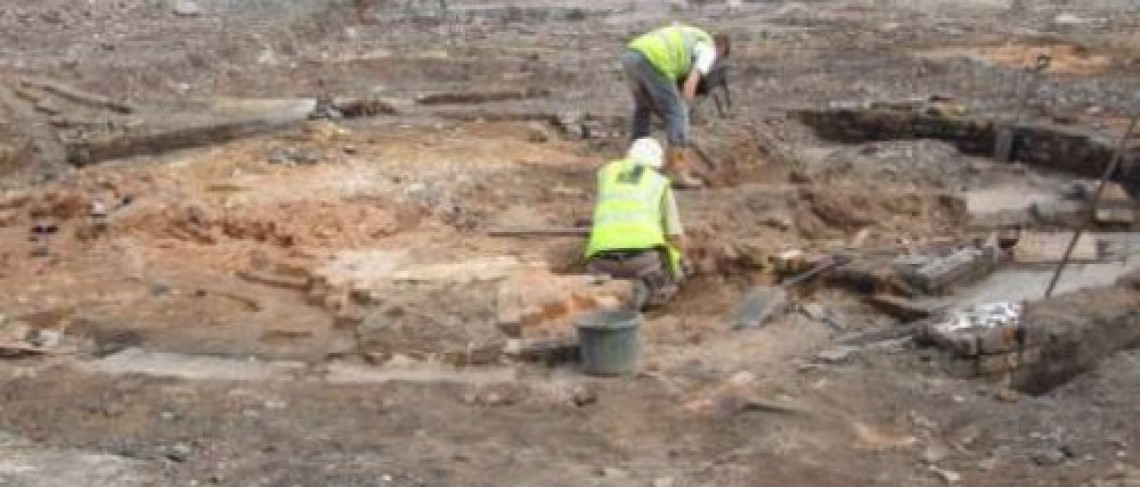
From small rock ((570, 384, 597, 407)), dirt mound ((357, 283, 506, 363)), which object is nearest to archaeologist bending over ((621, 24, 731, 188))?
dirt mound ((357, 283, 506, 363))

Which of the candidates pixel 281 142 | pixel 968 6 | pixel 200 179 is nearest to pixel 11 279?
pixel 200 179

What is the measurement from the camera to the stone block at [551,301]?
29.4 feet

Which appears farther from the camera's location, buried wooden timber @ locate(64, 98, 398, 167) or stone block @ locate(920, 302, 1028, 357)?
buried wooden timber @ locate(64, 98, 398, 167)

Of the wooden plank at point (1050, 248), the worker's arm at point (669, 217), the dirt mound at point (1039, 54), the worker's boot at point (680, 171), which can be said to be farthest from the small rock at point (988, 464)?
the dirt mound at point (1039, 54)

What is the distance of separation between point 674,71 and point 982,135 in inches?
129

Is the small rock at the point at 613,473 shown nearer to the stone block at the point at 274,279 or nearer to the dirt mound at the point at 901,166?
the stone block at the point at 274,279

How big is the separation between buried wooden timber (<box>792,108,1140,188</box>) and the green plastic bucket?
546 centimetres

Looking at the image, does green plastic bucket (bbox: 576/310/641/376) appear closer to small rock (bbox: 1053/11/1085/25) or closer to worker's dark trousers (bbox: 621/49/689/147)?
worker's dark trousers (bbox: 621/49/689/147)

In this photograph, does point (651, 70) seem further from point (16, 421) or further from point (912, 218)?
point (16, 421)

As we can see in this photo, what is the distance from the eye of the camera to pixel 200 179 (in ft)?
40.3

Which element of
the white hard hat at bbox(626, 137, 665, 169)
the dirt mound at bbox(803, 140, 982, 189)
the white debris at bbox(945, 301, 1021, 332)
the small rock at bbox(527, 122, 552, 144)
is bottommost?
the small rock at bbox(527, 122, 552, 144)

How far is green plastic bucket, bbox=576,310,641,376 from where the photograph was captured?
8.00 m

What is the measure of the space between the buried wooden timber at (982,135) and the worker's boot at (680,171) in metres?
2.82

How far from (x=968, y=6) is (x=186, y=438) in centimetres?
1870
